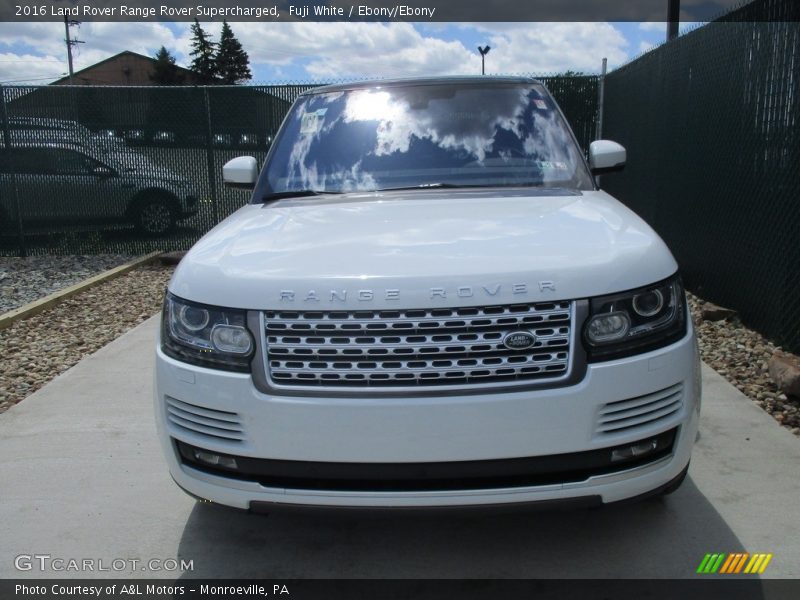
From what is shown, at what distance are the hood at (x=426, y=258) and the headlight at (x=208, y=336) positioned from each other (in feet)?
0.15

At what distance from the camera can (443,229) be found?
109 inches

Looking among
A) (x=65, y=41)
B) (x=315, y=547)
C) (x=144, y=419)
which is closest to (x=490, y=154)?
(x=315, y=547)

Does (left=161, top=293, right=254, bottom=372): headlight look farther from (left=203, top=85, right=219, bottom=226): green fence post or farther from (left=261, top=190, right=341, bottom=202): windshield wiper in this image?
(left=203, top=85, right=219, bottom=226): green fence post

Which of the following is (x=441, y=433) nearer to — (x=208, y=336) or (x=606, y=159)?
(x=208, y=336)

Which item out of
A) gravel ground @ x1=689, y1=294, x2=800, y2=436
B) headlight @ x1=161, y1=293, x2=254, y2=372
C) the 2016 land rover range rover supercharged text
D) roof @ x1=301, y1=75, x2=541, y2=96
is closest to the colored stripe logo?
the 2016 land rover range rover supercharged text

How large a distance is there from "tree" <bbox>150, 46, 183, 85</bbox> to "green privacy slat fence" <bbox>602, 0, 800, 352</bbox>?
63.8 metres

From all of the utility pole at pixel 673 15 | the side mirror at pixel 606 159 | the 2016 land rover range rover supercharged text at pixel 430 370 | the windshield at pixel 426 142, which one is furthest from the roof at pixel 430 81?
the utility pole at pixel 673 15

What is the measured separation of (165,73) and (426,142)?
68415 millimetres

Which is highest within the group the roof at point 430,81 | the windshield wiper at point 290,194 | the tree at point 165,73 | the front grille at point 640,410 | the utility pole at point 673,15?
the tree at point 165,73

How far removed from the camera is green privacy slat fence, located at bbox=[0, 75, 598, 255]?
393 inches

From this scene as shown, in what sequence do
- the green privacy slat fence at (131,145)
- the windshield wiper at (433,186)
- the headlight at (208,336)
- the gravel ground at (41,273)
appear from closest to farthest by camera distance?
1. the headlight at (208,336)
2. the windshield wiper at (433,186)
3. the gravel ground at (41,273)
4. the green privacy slat fence at (131,145)

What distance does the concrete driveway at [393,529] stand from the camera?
2.80m

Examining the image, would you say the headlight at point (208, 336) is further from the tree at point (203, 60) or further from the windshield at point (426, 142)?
the tree at point (203, 60)

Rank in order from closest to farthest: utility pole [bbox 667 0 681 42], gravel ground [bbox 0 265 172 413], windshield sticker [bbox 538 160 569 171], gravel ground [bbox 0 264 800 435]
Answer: windshield sticker [bbox 538 160 569 171], gravel ground [bbox 0 264 800 435], gravel ground [bbox 0 265 172 413], utility pole [bbox 667 0 681 42]
